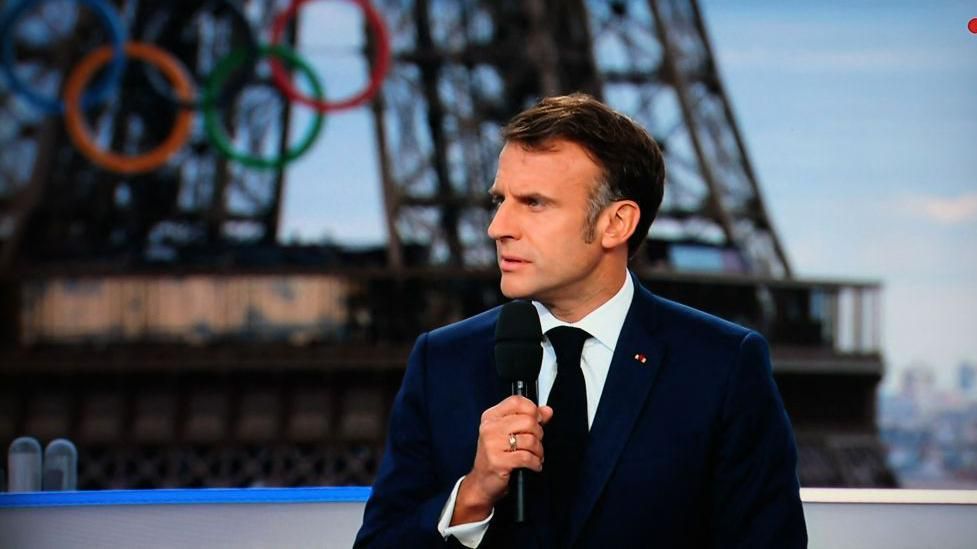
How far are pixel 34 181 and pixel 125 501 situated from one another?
3258 centimetres

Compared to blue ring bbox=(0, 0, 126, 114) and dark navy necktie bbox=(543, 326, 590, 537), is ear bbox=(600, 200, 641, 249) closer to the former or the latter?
dark navy necktie bbox=(543, 326, 590, 537)

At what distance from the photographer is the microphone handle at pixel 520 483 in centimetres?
338

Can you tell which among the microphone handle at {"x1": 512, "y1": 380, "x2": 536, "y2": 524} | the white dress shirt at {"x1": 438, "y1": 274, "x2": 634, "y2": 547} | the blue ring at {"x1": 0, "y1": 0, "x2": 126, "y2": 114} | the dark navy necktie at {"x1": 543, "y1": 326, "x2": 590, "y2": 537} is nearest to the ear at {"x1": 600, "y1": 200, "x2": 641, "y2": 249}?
the white dress shirt at {"x1": 438, "y1": 274, "x2": 634, "y2": 547}

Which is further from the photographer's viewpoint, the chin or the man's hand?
the chin

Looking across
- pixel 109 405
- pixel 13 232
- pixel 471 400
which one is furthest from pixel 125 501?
pixel 13 232

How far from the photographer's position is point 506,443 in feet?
10.7

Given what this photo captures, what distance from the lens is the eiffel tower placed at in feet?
120

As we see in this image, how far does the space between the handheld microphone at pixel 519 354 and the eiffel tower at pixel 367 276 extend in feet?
103

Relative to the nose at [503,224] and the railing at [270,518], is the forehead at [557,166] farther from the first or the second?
the railing at [270,518]

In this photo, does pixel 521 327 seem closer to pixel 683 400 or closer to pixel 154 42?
pixel 683 400

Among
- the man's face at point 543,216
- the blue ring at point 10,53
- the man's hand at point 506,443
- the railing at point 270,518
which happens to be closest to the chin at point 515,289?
the man's face at point 543,216

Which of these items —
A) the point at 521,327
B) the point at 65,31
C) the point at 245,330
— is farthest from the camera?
the point at 245,330

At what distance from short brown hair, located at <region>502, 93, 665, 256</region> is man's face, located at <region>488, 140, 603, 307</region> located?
20 mm

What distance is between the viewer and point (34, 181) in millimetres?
37219
